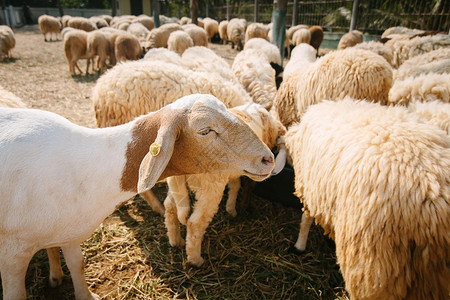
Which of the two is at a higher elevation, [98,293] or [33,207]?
[33,207]

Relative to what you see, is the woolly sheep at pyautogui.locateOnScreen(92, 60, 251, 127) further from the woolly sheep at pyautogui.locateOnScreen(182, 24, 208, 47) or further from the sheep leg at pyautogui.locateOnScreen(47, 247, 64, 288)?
the woolly sheep at pyautogui.locateOnScreen(182, 24, 208, 47)

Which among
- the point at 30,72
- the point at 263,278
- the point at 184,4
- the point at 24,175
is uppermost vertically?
the point at 184,4

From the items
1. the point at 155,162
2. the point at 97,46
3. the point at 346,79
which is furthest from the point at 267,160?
the point at 97,46

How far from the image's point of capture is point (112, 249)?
2809mm

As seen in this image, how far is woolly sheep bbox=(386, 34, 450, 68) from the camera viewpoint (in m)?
5.28

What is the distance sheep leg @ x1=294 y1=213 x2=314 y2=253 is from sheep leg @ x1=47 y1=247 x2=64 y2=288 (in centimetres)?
212

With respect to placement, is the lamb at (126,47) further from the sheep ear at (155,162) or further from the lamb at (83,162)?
the sheep ear at (155,162)

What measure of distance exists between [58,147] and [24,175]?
8.9 inches

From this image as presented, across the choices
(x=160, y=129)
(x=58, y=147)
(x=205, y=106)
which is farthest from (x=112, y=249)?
(x=205, y=106)

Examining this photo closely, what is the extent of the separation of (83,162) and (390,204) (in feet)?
5.71

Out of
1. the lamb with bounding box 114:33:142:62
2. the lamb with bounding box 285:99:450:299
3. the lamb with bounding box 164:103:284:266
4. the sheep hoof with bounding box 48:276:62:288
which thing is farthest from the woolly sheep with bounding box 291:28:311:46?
the sheep hoof with bounding box 48:276:62:288

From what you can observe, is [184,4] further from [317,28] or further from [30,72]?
[30,72]

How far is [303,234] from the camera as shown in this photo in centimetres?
281

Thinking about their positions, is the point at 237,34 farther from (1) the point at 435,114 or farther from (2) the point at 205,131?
(2) the point at 205,131
